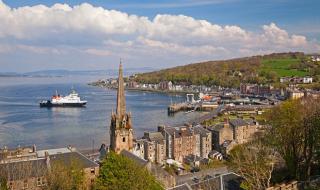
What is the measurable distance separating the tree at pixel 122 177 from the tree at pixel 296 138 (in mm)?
9609

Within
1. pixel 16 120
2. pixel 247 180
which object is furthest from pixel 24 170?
pixel 16 120

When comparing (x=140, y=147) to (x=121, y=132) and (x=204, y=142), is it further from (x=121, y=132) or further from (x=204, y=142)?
(x=121, y=132)

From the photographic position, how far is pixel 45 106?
137 meters

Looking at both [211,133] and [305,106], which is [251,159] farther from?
[211,133]

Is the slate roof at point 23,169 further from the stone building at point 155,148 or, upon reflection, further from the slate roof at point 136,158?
the stone building at point 155,148

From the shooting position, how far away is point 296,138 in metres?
28.6

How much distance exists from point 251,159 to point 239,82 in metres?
172

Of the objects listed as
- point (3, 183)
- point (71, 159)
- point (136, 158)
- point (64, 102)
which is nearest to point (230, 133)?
point (136, 158)

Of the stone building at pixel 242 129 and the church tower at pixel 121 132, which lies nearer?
the church tower at pixel 121 132

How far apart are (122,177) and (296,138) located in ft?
41.3

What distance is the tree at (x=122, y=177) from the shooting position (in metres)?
25.1

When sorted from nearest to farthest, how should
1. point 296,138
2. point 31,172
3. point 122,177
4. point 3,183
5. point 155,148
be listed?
point 122,177 < point 3,183 < point 296,138 < point 31,172 < point 155,148

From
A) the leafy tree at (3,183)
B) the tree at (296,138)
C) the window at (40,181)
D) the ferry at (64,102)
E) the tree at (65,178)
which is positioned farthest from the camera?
the ferry at (64,102)

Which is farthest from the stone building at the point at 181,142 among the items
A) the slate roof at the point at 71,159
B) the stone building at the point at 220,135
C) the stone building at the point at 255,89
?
the stone building at the point at 255,89
